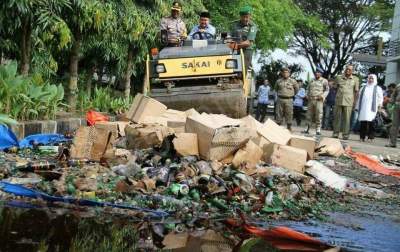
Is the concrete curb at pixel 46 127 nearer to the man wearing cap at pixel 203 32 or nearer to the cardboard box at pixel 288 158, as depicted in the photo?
the man wearing cap at pixel 203 32

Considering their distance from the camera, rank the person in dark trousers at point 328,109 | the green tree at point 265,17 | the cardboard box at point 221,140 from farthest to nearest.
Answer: the green tree at point 265,17 < the person in dark trousers at point 328,109 < the cardboard box at point 221,140

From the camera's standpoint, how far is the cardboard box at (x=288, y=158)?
7656 mm

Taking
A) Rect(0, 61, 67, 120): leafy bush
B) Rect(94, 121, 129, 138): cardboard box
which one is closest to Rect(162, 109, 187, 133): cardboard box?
Rect(94, 121, 129, 138): cardboard box

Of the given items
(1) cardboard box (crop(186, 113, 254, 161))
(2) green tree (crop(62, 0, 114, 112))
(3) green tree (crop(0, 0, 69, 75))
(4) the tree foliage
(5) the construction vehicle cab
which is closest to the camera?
(1) cardboard box (crop(186, 113, 254, 161))

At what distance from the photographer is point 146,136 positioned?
7922 mm

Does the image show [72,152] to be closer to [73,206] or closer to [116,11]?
[73,206]

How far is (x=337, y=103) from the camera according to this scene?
1602cm

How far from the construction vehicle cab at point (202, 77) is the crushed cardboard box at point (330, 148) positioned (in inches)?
62.5

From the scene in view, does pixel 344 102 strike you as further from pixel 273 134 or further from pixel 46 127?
pixel 46 127

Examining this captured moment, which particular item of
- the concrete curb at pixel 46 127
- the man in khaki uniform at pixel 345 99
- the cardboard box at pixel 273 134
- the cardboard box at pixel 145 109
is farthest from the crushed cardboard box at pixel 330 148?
the man in khaki uniform at pixel 345 99

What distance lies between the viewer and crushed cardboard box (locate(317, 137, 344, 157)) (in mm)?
10484

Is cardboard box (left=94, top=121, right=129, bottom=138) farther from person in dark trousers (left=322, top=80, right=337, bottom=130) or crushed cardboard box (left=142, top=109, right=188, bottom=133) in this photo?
person in dark trousers (left=322, top=80, right=337, bottom=130)

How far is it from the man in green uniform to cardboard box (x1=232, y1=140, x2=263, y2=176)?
15.5 feet

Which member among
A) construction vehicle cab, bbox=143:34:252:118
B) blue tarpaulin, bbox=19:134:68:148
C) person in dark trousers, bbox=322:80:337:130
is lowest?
person in dark trousers, bbox=322:80:337:130
